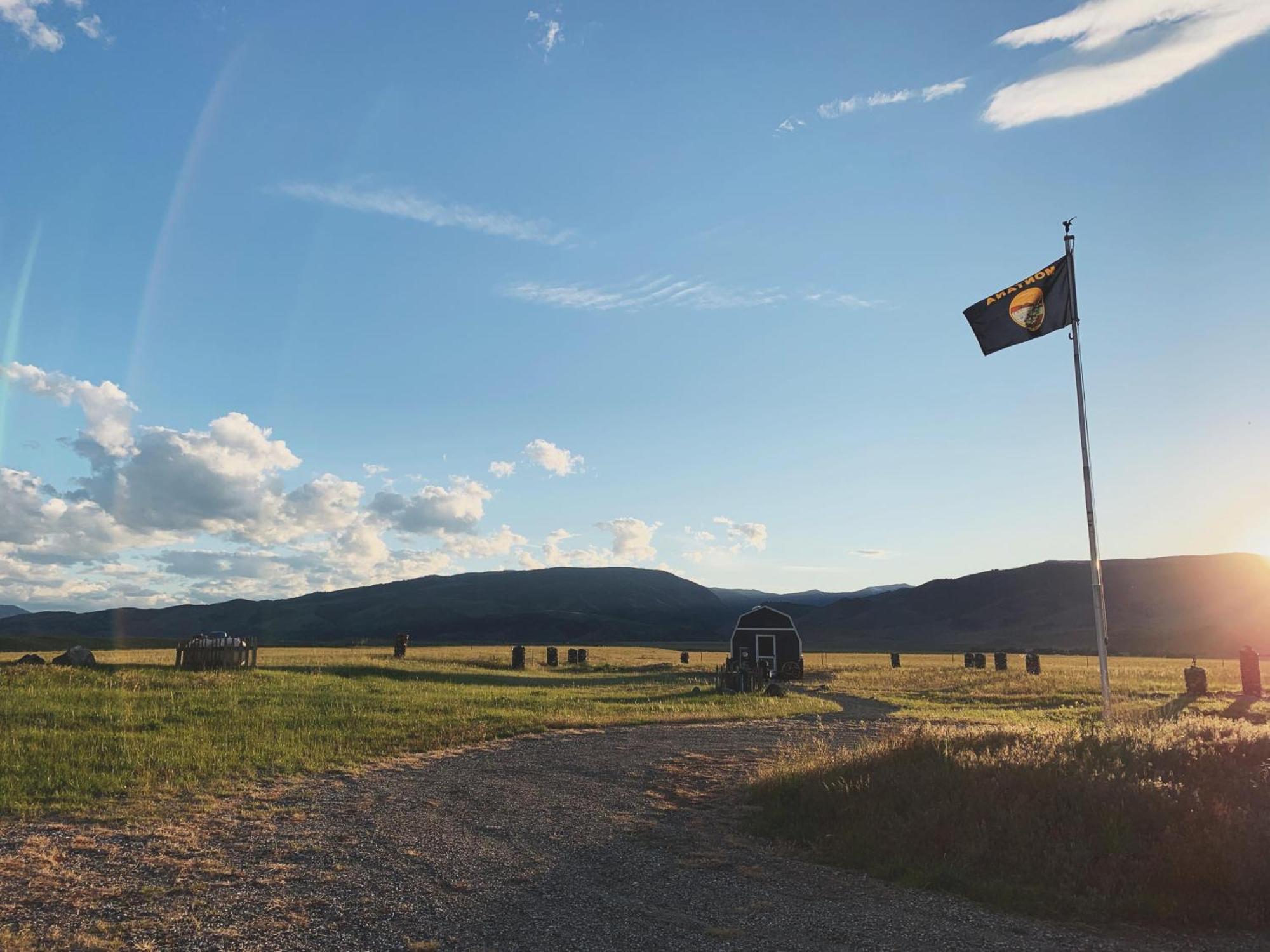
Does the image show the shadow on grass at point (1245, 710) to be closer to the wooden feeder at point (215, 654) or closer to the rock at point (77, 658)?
the wooden feeder at point (215, 654)

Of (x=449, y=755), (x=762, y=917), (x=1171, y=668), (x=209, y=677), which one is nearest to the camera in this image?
(x=762, y=917)

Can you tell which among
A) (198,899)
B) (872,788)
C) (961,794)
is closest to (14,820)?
(198,899)

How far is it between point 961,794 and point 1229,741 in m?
3.72

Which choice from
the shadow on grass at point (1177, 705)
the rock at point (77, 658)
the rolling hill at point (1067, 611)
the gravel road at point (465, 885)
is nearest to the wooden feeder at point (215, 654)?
the rock at point (77, 658)

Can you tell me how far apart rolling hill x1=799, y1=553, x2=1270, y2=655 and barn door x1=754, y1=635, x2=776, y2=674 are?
67344 mm

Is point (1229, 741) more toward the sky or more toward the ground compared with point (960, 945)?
more toward the sky

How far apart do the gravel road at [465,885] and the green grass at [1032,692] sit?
12.5m

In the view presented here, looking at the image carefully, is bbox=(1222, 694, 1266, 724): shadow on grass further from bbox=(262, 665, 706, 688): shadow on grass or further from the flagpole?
bbox=(262, 665, 706, 688): shadow on grass

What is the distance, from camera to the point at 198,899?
807 centimetres

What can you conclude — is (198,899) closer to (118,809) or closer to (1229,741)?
(118,809)

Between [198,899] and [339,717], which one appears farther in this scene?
[339,717]

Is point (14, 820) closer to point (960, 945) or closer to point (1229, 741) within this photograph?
point (960, 945)

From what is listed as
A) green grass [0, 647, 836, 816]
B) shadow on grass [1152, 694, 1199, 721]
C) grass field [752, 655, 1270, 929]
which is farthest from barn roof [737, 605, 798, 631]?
grass field [752, 655, 1270, 929]

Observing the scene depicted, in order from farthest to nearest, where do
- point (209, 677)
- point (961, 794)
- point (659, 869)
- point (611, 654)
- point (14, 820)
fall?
point (611, 654) → point (209, 677) → point (14, 820) → point (961, 794) → point (659, 869)
